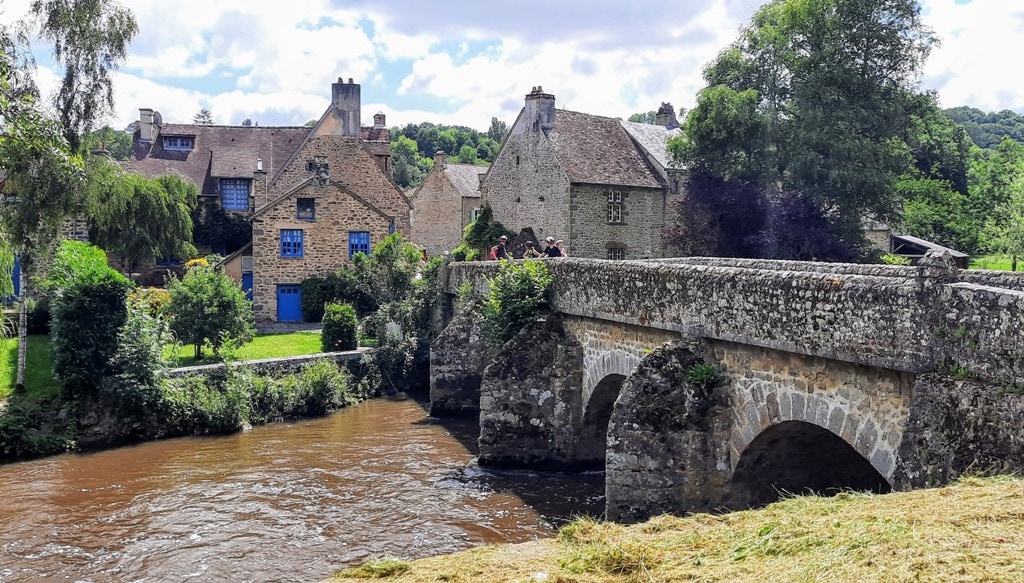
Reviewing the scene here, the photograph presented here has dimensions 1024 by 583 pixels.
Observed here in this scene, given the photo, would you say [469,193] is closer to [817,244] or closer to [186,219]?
[186,219]

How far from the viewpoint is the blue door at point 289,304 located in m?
31.8

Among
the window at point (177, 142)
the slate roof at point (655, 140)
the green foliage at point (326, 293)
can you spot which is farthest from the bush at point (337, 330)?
the window at point (177, 142)

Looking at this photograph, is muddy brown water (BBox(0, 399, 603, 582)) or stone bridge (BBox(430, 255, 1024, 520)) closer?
stone bridge (BBox(430, 255, 1024, 520))

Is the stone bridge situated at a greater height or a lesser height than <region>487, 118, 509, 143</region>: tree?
lesser

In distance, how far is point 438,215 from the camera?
48094 mm

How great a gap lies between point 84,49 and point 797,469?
20243 millimetres

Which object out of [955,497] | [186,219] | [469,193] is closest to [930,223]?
[469,193]

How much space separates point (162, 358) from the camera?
20.4 metres

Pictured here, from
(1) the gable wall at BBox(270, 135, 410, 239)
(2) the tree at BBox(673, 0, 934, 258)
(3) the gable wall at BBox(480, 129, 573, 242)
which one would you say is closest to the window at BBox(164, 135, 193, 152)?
(1) the gable wall at BBox(270, 135, 410, 239)

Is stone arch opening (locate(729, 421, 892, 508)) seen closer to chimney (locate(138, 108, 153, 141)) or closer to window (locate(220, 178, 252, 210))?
window (locate(220, 178, 252, 210))

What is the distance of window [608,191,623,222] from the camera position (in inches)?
1273

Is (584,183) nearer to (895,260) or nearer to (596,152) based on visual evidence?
(596,152)

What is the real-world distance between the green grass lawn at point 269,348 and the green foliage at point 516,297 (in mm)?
8917

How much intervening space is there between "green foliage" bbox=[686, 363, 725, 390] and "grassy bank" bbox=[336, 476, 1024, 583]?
3247 millimetres
